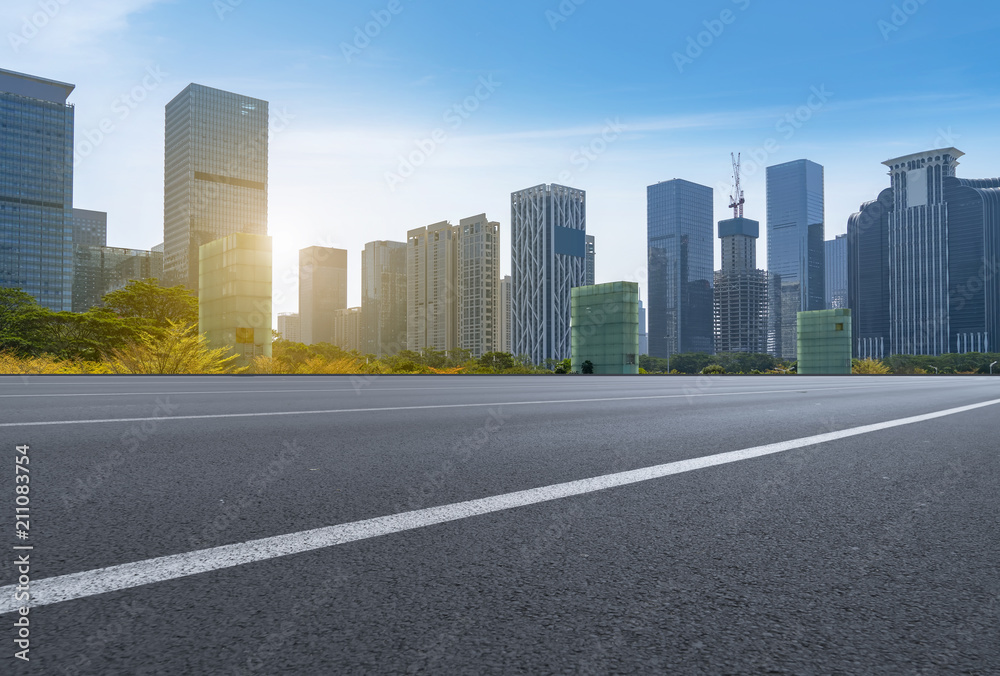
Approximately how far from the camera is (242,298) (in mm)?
24500

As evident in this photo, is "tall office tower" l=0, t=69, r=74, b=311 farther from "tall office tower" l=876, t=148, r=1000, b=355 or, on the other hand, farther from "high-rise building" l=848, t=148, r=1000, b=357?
"tall office tower" l=876, t=148, r=1000, b=355

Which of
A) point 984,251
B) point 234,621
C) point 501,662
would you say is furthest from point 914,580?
point 984,251

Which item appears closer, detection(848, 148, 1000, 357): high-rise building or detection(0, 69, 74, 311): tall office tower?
detection(0, 69, 74, 311): tall office tower

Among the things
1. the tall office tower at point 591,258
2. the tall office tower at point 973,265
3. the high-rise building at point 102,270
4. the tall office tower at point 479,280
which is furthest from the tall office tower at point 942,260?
the high-rise building at point 102,270

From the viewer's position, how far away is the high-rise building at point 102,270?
17625 centimetres

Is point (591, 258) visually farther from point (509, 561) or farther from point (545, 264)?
point (509, 561)

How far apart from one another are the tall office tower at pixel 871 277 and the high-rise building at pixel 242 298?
180016 mm

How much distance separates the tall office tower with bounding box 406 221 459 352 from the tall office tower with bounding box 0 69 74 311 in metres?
76.6

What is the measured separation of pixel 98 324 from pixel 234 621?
3163cm

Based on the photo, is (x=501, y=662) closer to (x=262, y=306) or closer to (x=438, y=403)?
(x=438, y=403)

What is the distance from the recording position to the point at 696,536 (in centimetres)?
255

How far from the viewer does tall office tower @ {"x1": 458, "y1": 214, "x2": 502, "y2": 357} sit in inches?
6073

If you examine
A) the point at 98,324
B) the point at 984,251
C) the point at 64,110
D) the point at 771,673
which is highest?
the point at 64,110

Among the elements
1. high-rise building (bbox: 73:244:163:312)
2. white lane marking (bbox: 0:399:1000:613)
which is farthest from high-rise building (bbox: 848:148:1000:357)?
high-rise building (bbox: 73:244:163:312)
